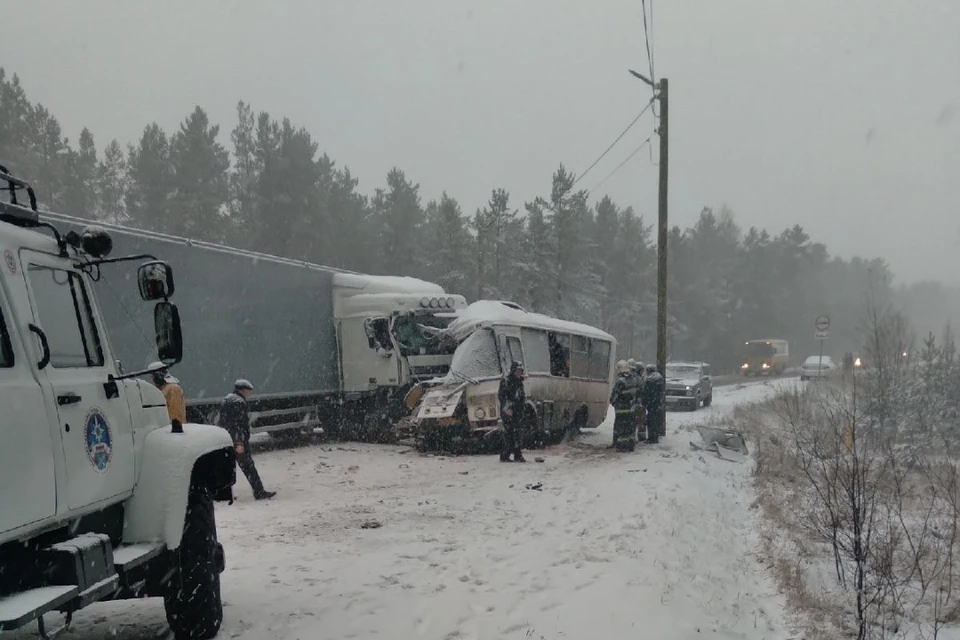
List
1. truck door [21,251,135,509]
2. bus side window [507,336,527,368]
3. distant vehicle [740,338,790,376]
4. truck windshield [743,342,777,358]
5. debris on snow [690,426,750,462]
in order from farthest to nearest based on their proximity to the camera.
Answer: truck windshield [743,342,777,358], distant vehicle [740,338,790,376], debris on snow [690,426,750,462], bus side window [507,336,527,368], truck door [21,251,135,509]

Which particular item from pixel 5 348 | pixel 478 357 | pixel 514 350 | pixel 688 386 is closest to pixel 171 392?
pixel 5 348

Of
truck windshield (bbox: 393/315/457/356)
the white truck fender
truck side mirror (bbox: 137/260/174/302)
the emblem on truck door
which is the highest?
truck side mirror (bbox: 137/260/174/302)

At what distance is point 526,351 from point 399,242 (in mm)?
35466

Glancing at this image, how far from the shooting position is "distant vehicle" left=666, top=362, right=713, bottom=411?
2758 cm

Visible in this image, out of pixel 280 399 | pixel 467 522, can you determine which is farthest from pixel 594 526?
pixel 280 399

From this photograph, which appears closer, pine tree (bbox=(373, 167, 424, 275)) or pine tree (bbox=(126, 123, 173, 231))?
pine tree (bbox=(126, 123, 173, 231))

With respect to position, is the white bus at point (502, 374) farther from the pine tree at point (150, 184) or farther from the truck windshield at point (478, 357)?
the pine tree at point (150, 184)

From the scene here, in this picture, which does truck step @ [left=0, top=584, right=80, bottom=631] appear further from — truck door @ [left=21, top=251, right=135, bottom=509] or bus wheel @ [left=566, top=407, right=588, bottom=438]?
bus wheel @ [left=566, top=407, right=588, bottom=438]

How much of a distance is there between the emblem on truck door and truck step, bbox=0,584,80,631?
774 mm

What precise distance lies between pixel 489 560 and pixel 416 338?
1035 centimetres

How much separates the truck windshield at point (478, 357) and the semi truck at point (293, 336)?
1058mm

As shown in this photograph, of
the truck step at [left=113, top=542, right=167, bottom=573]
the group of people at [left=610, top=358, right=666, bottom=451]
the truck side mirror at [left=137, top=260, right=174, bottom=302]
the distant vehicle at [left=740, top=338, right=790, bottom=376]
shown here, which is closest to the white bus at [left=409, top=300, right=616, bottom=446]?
the group of people at [left=610, top=358, right=666, bottom=451]

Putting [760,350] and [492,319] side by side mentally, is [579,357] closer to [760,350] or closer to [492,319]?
[492,319]

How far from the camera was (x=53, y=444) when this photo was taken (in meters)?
3.86
